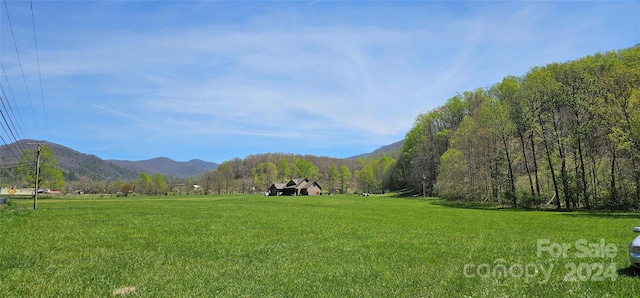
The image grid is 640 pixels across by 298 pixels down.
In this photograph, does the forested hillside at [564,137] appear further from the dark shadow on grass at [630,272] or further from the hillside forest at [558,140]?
the dark shadow on grass at [630,272]

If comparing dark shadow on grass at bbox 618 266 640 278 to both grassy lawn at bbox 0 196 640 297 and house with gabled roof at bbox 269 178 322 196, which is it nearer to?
grassy lawn at bbox 0 196 640 297

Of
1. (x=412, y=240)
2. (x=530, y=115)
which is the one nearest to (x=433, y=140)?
(x=530, y=115)

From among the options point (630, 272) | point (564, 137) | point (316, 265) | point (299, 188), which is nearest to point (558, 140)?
point (564, 137)

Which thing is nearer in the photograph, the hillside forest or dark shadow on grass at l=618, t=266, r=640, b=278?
dark shadow on grass at l=618, t=266, r=640, b=278

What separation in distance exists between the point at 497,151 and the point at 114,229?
54.9 m

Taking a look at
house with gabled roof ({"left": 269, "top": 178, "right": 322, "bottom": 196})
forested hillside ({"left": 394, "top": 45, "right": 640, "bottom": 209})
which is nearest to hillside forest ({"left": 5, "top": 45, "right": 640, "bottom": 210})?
forested hillside ({"left": 394, "top": 45, "right": 640, "bottom": 209})

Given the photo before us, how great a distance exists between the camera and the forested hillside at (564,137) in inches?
1491

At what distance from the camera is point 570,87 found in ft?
140

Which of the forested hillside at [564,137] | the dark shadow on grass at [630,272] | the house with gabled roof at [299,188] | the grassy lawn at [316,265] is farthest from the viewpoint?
the house with gabled roof at [299,188]

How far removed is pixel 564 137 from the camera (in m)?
44.8

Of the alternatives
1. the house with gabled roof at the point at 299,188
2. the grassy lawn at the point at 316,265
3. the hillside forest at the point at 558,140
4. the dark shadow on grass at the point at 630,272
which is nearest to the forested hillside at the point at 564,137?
the hillside forest at the point at 558,140

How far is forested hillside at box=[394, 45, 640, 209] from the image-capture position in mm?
37875

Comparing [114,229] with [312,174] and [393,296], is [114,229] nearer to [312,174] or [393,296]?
[393,296]

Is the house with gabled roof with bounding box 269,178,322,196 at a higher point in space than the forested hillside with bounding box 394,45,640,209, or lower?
lower
